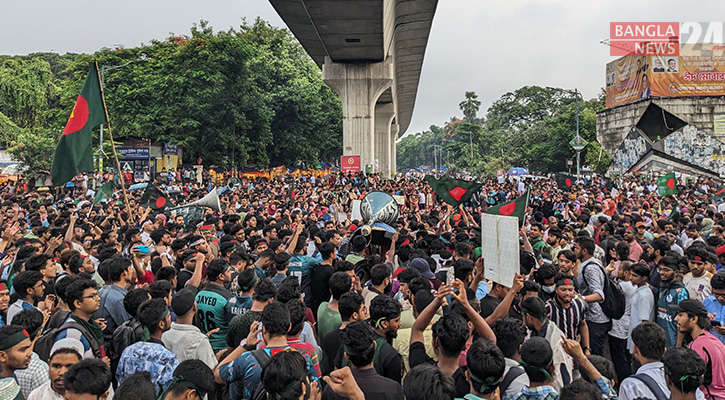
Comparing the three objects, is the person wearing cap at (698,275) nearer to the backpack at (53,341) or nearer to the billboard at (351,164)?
the backpack at (53,341)

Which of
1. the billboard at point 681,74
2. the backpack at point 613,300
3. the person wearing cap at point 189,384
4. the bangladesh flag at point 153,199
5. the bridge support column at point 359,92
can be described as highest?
the billboard at point 681,74

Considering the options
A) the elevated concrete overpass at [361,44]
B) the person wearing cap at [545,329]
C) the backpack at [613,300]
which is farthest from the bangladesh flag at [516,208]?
the elevated concrete overpass at [361,44]

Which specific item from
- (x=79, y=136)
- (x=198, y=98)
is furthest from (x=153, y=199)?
(x=198, y=98)

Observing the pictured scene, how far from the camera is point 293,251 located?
6926mm

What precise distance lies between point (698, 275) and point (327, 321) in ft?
12.8

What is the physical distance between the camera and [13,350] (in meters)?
3.26

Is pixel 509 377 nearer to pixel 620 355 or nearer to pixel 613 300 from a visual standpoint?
pixel 613 300

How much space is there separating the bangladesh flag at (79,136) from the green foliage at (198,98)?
20561mm

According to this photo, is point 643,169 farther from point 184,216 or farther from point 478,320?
point 478,320

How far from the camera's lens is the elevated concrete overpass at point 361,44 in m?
22.0

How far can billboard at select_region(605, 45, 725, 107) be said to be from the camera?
141 feet

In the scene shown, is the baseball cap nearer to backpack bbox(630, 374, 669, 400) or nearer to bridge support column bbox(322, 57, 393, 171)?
backpack bbox(630, 374, 669, 400)

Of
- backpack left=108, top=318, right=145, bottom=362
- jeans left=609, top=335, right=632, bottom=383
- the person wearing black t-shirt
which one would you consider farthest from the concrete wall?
backpack left=108, top=318, right=145, bottom=362

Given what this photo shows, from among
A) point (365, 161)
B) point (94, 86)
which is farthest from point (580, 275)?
point (365, 161)
